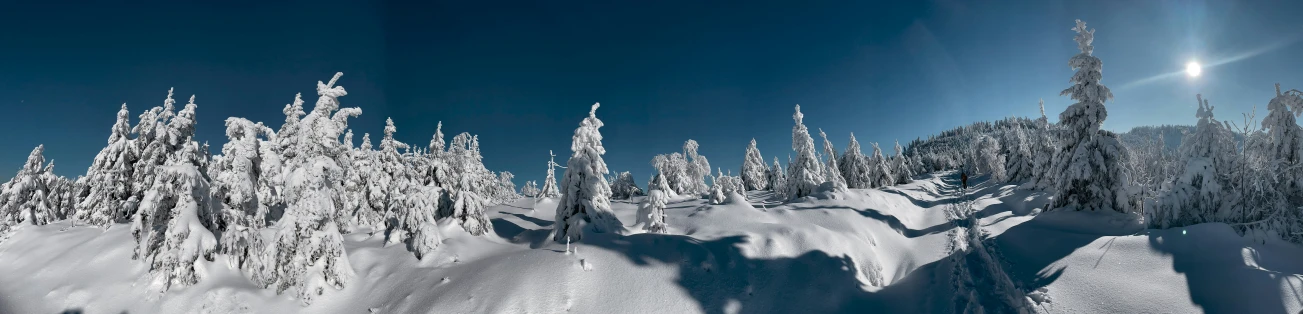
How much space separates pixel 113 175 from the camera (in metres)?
22.2

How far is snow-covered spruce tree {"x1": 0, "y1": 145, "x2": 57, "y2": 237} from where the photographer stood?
27531 millimetres

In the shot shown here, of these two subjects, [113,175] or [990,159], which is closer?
[113,175]

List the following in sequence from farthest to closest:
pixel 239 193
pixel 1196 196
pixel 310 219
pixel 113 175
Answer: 1. pixel 113 175
2. pixel 1196 196
3. pixel 239 193
4. pixel 310 219

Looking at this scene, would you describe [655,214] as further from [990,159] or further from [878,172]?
[990,159]

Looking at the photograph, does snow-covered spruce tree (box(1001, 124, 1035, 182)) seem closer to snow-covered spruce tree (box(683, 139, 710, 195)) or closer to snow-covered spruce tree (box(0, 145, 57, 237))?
snow-covered spruce tree (box(683, 139, 710, 195))

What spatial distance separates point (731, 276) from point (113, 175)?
31.1m

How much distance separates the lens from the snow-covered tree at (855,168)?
52438 millimetres

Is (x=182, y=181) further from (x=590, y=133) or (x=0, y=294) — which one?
(x=590, y=133)

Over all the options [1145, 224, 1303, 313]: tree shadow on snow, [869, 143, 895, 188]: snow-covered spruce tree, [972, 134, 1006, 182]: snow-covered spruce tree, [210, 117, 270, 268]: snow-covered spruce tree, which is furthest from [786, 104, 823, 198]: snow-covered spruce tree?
[972, 134, 1006, 182]: snow-covered spruce tree

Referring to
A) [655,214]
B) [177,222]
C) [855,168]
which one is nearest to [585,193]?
[655,214]

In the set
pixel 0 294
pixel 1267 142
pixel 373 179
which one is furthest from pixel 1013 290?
pixel 0 294

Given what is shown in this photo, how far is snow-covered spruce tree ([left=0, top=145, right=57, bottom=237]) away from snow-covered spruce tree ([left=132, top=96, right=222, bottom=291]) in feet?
86.8

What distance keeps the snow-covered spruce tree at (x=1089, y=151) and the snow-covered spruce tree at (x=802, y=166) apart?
56.7 ft

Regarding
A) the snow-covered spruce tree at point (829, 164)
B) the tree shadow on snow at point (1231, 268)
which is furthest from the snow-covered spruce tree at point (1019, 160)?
the tree shadow on snow at point (1231, 268)
